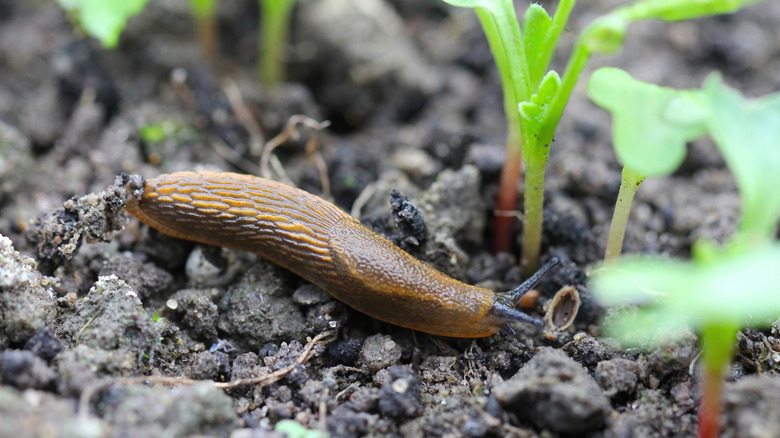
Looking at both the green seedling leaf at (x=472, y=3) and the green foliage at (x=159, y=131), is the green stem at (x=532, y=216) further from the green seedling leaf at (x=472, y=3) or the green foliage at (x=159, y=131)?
the green foliage at (x=159, y=131)

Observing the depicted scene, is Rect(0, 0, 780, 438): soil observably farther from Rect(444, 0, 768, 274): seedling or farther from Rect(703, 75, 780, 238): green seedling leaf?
Rect(703, 75, 780, 238): green seedling leaf

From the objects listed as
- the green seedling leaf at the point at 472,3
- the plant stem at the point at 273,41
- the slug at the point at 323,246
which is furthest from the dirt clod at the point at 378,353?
the plant stem at the point at 273,41

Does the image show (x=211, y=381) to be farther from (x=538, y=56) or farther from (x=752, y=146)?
(x=752, y=146)

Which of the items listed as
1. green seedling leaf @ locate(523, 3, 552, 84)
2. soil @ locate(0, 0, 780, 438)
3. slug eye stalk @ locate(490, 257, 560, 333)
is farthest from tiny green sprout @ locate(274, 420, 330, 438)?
green seedling leaf @ locate(523, 3, 552, 84)

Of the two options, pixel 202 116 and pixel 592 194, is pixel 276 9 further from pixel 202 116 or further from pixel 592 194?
pixel 592 194

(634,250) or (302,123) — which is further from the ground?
(634,250)

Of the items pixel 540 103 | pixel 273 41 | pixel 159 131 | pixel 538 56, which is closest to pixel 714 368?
pixel 540 103

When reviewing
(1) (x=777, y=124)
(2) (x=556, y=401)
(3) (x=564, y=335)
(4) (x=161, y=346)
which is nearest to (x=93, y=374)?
(4) (x=161, y=346)
